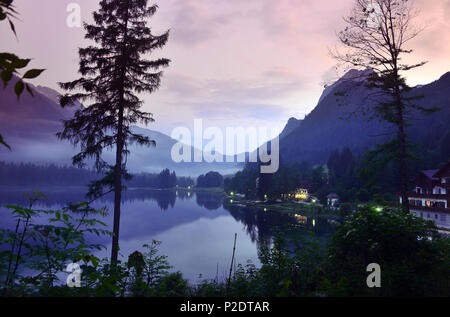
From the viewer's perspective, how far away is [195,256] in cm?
3200

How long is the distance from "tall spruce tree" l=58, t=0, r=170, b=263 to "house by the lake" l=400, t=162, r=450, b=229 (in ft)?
142

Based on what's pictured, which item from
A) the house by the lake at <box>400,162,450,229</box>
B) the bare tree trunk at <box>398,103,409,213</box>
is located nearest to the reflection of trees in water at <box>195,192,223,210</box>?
the house by the lake at <box>400,162,450,229</box>

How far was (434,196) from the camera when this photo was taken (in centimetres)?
4112

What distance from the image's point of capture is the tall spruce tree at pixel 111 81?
1331 cm

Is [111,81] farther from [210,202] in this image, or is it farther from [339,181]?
[210,202]

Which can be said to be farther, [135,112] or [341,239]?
[135,112]

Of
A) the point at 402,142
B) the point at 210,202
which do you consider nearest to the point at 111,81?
the point at 402,142

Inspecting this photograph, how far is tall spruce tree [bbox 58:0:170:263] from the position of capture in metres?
13.3

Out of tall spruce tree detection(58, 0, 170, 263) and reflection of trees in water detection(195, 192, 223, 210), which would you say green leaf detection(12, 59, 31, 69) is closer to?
tall spruce tree detection(58, 0, 170, 263)

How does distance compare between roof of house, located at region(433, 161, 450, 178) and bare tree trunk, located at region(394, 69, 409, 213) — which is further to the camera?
roof of house, located at region(433, 161, 450, 178)

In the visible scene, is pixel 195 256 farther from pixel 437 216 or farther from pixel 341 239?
pixel 437 216

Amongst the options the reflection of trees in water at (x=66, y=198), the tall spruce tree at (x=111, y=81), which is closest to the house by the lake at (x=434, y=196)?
the tall spruce tree at (x=111, y=81)
